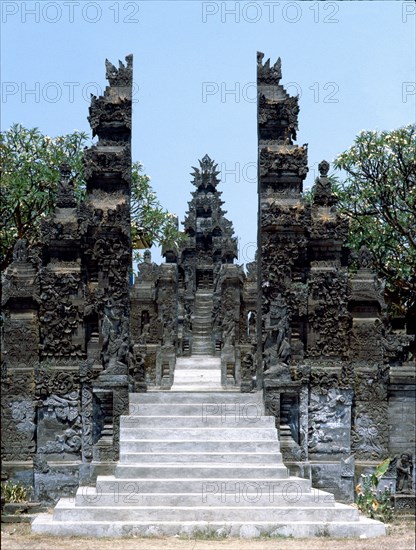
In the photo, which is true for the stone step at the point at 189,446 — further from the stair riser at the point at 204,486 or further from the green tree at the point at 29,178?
the green tree at the point at 29,178

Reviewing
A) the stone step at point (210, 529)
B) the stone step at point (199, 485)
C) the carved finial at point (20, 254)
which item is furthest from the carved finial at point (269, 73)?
the stone step at point (210, 529)

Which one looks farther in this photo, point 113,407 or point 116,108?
point 116,108

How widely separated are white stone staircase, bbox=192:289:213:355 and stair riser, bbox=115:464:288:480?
21.5 meters

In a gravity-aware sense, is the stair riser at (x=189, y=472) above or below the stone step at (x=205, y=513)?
above

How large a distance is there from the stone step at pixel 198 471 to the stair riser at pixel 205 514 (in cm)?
92

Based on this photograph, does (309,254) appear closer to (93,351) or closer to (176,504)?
(93,351)

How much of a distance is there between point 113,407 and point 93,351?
164 centimetres

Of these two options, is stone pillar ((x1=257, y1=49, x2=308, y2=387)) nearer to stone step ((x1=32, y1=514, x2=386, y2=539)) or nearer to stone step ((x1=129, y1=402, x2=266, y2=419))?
stone step ((x1=129, y1=402, x2=266, y2=419))

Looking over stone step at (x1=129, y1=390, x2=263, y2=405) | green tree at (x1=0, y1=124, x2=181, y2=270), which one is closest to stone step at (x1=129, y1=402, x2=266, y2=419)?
stone step at (x1=129, y1=390, x2=263, y2=405)

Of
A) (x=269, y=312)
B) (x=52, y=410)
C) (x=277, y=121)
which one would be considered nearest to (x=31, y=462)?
(x=52, y=410)

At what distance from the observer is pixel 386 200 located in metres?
30.1

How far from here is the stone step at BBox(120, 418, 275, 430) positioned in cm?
1650

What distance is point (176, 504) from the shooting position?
14492mm

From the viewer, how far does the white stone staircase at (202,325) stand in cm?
3734
